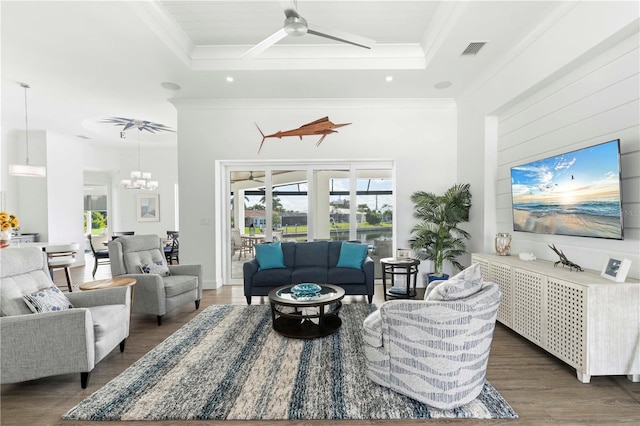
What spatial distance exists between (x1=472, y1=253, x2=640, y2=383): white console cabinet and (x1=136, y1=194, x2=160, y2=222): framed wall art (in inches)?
362

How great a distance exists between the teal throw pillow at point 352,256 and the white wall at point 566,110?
1712 millimetres

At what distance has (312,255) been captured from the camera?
15.1 ft

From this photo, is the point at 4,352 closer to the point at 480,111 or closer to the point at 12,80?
the point at 12,80

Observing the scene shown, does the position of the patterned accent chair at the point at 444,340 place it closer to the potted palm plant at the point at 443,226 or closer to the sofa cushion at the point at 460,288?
the sofa cushion at the point at 460,288

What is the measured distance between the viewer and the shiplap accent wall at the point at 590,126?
235 centimetres

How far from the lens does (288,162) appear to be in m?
5.31

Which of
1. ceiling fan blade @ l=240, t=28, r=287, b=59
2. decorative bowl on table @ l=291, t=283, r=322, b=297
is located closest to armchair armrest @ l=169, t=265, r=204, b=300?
decorative bowl on table @ l=291, t=283, r=322, b=297

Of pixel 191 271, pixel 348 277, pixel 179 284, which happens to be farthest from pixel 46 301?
pixel 348 277

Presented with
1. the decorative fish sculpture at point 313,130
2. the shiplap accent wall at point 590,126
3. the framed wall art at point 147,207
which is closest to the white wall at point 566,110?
the shiplap accent wall at point 590,126

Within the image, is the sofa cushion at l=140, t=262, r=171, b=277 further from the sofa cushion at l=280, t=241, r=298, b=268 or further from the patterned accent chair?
the patterned accent chair

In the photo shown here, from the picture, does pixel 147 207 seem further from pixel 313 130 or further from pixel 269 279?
pixel 269 279

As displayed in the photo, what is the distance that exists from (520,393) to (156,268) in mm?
4102

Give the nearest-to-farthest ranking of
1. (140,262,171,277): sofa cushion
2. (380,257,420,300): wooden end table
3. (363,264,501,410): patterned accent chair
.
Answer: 1. (363,264,501,410): patterned accent chair
2. (140,262,171,277): sofa cushion
3. (380,257,420,300): wooden end table

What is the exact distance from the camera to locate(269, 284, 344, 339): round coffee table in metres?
2.87
